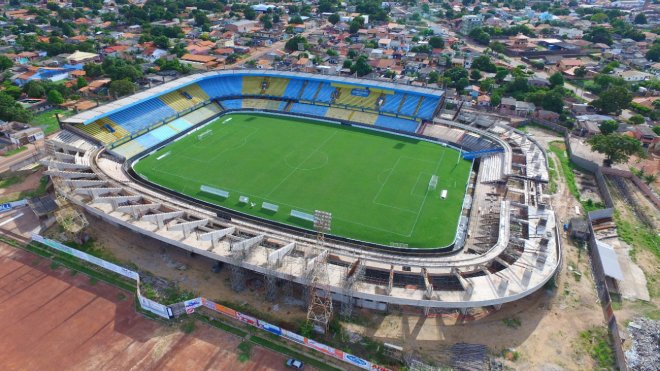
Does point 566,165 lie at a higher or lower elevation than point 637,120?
higher

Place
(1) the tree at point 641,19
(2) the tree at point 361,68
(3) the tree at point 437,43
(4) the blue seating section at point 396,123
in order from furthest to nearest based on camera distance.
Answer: (1) the tree at point 641,19
(3) the tree at point 437,43
(2) the tree at point 361,68
(4) the blue seating section at point 396,123

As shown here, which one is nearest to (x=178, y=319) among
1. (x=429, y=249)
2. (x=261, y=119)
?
(x=429, y=249)

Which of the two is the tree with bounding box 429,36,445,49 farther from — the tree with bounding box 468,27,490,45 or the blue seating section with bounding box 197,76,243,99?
the blue seating section with bounding box 197,76,243,99

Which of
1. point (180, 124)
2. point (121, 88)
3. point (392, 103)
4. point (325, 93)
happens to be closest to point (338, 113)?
point (325, 93)

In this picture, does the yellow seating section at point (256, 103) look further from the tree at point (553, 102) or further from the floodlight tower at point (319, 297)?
the tree at point (553, 102)

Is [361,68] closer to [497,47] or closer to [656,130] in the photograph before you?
[497,47]

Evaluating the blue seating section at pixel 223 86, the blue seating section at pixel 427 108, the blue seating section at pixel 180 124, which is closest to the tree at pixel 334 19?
the blue seating section at pixel 223 86
